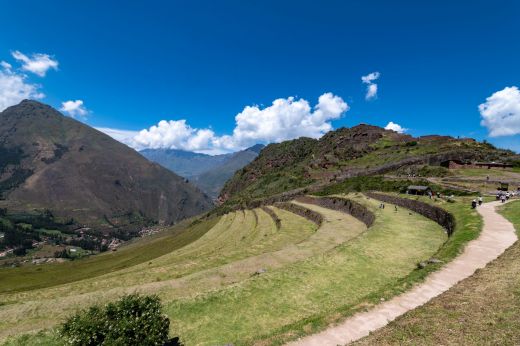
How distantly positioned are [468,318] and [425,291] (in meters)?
4.70

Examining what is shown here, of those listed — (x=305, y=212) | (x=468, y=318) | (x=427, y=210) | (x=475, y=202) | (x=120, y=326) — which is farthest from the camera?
(x=305, y=212)

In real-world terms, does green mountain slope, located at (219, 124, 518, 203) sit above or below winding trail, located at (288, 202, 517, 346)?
above

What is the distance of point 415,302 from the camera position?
55.5 ft

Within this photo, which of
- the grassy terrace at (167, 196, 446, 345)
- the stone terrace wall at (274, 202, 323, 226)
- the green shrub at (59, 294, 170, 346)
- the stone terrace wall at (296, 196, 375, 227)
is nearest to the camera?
the green shrub at (59, 294, 170, 346)

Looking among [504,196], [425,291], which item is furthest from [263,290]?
[504,196]

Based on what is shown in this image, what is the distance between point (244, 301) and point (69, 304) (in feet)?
40.1

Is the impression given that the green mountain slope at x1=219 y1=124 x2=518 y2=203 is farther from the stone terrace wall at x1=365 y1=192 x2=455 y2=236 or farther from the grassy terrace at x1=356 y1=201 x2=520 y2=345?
the grassy terrace at x1=356 y1=201 x2=520 y2=345

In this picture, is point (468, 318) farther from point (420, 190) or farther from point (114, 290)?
point (420, 190)

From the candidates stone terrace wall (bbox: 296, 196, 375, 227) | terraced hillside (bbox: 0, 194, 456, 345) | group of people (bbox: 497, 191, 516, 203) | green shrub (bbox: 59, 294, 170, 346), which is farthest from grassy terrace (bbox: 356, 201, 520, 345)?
group of people (bbox: 497, 191, 516, 203)

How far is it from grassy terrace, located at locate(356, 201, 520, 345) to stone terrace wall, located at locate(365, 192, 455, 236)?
57.9 feet

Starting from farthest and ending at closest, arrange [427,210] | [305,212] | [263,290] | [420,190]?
[305,212] → [420,190] → [427,210] → [263,290]

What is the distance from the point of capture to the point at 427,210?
44250 millimetres

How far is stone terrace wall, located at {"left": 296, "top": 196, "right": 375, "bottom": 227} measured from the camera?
4688 centimetres

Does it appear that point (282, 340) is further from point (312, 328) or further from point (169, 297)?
point (169, 297)
